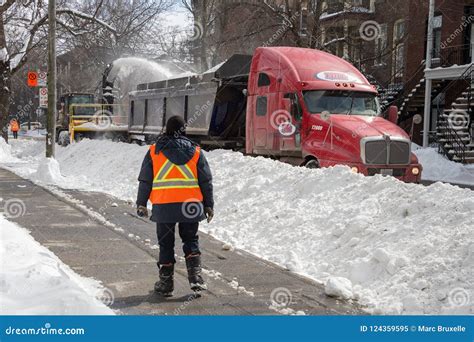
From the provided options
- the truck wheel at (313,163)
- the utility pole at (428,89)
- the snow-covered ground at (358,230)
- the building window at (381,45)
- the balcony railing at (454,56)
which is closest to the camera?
the snow-covered ground at (358,230)

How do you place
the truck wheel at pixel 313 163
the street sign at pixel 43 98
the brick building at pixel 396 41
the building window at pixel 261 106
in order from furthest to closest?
the brick building at pixel 396 41 < the street sign at pixel 43 98 < the building window at pixel 261 106 < the truck wheel at pixel 313 163

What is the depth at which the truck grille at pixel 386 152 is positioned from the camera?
12531mm

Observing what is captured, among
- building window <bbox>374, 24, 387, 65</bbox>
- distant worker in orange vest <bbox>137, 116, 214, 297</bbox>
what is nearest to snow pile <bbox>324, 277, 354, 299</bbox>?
distant worker in orange vest <bbox>137, 116, 214, 297</bbox>

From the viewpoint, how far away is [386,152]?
12.8m

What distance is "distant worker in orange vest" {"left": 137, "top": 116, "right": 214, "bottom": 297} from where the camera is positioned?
20.7ft

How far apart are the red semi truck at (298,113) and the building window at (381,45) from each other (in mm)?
11450

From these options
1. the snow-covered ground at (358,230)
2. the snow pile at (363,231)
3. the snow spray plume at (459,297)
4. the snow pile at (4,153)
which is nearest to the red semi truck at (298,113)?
the snow-covered ground at (358,230)

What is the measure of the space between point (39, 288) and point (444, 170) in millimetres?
18616

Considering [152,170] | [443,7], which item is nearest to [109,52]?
[443,7]

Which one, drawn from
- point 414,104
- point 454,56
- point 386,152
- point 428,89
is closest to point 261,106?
point 386,152

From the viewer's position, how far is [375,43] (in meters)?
31.9

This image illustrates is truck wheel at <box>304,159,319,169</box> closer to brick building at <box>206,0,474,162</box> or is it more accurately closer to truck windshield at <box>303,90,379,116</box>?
truck windshield at <box>303,90,379,116</box>

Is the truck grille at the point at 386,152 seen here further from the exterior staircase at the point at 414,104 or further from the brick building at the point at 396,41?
the exterior staircase at the point at 414,104

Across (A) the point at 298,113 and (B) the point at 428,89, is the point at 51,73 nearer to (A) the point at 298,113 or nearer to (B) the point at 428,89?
(A) the point at 298,113
